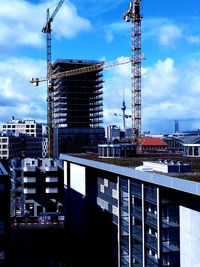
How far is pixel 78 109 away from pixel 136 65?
→ 38.5 m

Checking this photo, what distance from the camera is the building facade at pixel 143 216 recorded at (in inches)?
1176

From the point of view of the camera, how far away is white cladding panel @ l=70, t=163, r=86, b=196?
62675 millimetres

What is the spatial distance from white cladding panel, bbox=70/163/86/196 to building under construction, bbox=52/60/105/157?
73.6 metres

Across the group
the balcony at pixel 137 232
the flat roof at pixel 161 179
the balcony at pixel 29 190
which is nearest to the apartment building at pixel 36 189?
the balcony at pixel 29 190

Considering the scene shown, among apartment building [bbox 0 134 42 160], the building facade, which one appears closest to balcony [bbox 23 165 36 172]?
the building facade

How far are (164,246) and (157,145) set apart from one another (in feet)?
335

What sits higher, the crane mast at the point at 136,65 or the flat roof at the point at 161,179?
the crane mast at the point at 136,65

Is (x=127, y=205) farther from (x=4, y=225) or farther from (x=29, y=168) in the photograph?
(x=29, y=168)

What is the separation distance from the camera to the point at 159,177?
3153 cm

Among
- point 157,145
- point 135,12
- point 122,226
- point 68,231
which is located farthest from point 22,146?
point 122,226

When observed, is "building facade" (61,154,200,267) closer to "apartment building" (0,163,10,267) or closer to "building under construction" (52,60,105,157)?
"apartment building" (0,163,10,267)

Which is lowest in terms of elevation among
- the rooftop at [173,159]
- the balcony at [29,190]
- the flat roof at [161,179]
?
the balcony at [29,190]

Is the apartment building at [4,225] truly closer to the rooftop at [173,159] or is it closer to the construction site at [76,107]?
the rooftop at [173,159]

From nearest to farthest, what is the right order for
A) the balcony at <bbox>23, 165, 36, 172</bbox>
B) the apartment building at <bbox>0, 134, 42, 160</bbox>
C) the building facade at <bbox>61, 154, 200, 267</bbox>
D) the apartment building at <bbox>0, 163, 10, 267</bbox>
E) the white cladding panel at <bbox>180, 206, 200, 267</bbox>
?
the white cladding panel at <bbox>180, 206, 200, 267</bbox> < the building facade at <bbox>61, 154, 200, 267</bbox> < the apartment building at <bbox>0, 163, 10, 267</bbox> < the balcony at <bbox>23, 165, 36, 172</bbox> < the apartment building at <bbox>0, 134, 42, 160</bbox>
